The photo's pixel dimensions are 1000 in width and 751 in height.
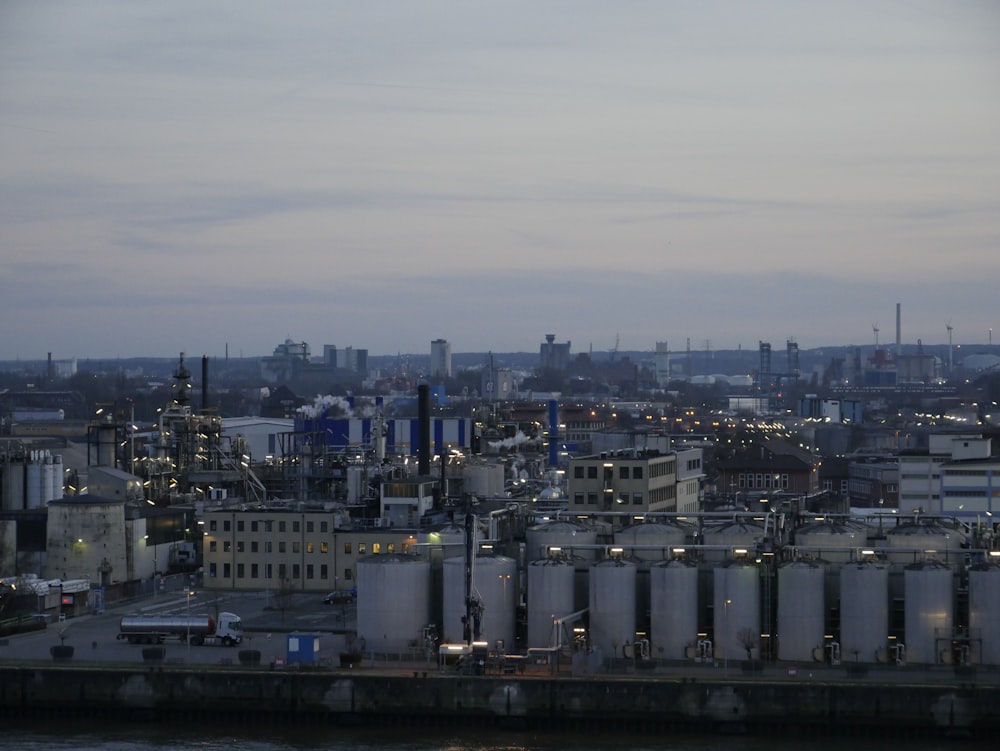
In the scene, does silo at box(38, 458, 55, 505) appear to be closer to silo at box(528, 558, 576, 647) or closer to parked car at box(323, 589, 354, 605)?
parked car at box(323, 589, 354, 605)

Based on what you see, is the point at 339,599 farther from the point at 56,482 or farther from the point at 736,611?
the point at 56,482

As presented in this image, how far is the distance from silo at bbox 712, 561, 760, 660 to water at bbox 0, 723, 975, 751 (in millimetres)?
2249

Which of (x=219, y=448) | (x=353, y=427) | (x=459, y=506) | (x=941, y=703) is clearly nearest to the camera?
(x=941, y=703)

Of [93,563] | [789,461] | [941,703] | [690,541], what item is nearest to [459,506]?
[93,563]

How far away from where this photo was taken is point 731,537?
2811cm

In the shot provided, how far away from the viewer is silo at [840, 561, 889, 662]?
1019 inches

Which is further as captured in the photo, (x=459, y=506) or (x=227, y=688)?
(x=459, y=506)

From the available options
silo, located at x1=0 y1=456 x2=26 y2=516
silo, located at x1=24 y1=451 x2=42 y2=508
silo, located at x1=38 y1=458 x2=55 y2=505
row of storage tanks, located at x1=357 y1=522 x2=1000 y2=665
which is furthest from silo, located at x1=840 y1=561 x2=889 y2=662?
silo, located at x1=0 y1=456 x2=26 y2=516

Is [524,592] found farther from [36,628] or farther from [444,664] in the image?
[36,628]

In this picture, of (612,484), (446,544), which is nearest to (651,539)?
(446,544)

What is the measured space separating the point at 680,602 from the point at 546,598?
76.4 inches

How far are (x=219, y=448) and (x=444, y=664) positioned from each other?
62.4 ft

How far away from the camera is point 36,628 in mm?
30031

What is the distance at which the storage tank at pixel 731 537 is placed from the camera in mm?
27750
